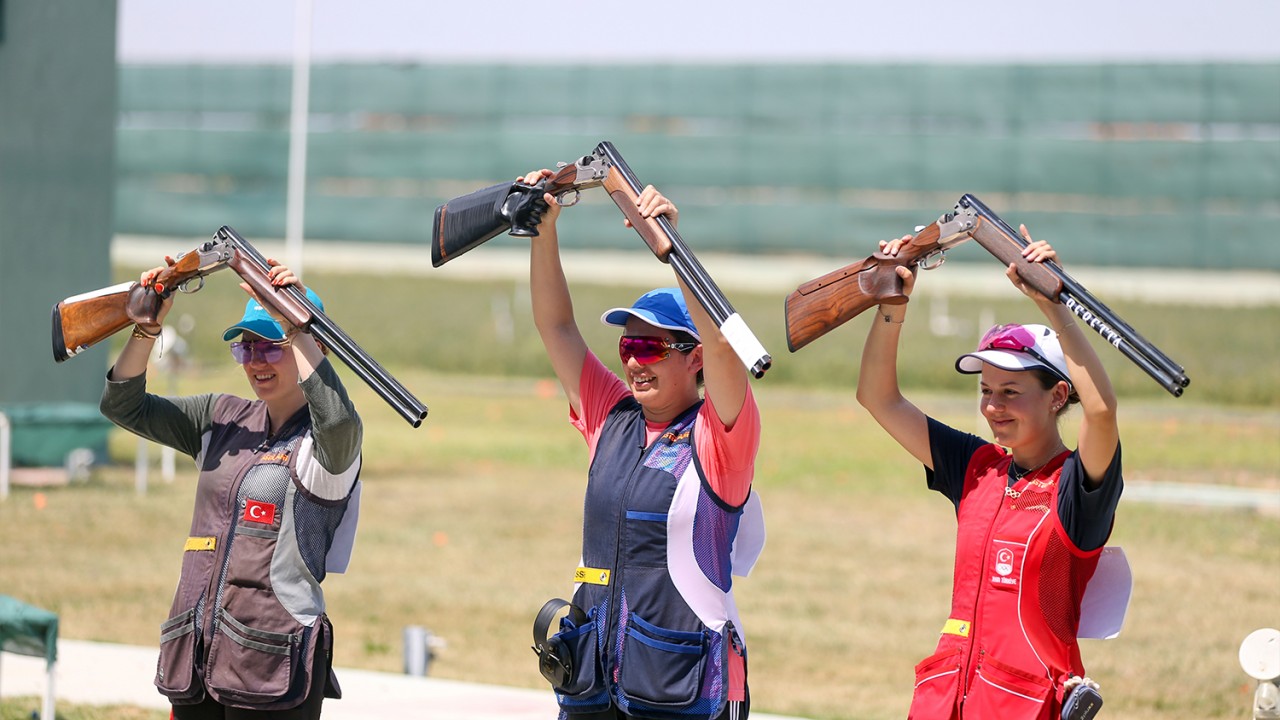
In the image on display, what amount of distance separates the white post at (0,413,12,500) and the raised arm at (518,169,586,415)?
1244 cm

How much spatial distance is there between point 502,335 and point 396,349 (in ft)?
9.49

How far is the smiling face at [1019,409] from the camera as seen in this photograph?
4.58m

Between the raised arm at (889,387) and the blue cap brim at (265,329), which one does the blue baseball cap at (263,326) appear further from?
the raised arm at (889,387)

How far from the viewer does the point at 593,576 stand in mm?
4711

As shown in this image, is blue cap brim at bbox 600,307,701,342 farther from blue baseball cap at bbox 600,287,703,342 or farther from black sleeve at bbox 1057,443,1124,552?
black sleeve at bbox 1057,443,1124,552

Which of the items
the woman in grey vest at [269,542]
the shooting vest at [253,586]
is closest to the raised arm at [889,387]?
the woman in grey vest at [269,542]

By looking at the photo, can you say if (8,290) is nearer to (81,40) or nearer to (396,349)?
(81,40)

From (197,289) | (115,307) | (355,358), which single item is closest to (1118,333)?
(355,358)

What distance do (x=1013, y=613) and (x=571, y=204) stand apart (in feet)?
5.80

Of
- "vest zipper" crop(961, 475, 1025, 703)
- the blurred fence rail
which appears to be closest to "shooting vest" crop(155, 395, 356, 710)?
"vest zipper" crop(961, 475, 1025, 703)

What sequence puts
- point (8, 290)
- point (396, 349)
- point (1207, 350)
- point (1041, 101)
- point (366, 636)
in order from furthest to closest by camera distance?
point (1041, 101)
point (396, 349)
point (1207, 350)
point (8, 290)
point (366, 636)

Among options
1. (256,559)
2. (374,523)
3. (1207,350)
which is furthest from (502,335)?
(256,559)

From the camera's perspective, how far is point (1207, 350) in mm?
38000

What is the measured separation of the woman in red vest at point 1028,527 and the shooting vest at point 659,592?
0.59m
